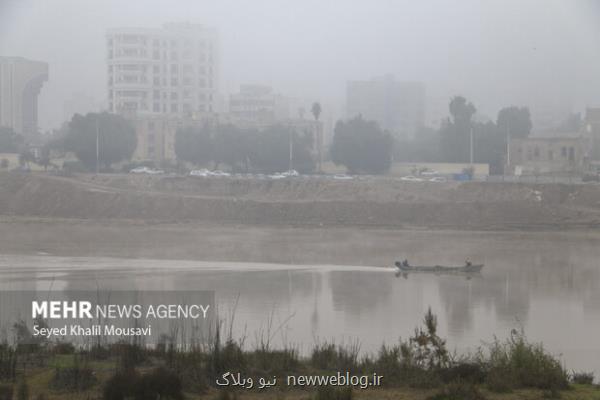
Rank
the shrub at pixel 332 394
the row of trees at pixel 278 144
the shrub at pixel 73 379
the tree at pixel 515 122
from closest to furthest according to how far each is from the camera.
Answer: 1. the shrub at pixel 332 394
2. the shrub at pixel 73 379
3. the row of trees at pixel 278 144
4. the tree at pixel 515 122

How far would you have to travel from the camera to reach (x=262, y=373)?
38.4 ft

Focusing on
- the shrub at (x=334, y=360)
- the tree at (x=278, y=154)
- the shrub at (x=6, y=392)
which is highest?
the tree at (x=278, y=154)

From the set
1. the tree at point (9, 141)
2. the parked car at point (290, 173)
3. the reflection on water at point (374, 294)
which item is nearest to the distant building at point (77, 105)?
the tree at point (9, 141)

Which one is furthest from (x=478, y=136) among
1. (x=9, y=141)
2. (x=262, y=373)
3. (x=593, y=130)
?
(x=262, y=373)

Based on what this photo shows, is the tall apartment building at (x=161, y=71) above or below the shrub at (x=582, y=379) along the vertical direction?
above

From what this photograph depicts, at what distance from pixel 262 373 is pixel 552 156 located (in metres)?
48.8

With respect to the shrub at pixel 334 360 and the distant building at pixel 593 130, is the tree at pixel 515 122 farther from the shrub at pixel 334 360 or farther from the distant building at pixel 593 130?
the shrub at pixel 334 360

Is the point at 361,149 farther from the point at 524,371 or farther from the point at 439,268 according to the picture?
the point at 524,371

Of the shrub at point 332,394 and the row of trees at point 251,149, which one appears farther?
the row of trees at point 251,149

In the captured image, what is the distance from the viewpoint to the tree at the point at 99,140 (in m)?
62.9

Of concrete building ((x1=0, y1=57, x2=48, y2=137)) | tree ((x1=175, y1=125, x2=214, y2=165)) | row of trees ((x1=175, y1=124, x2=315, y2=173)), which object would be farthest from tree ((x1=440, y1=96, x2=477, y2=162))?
concrete building ((x1=0, y1=57, x2=48, y2=137))

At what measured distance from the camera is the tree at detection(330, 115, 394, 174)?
60875 mm

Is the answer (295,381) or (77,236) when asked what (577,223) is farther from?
(295,381)

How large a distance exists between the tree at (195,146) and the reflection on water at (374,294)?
3491cm
